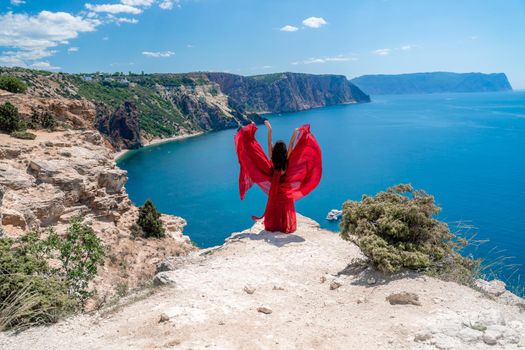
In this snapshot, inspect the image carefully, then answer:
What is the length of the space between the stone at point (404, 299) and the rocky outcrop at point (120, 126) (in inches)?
3606

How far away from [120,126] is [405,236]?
3716 inches

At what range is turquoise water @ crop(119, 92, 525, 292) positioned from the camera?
135 feet

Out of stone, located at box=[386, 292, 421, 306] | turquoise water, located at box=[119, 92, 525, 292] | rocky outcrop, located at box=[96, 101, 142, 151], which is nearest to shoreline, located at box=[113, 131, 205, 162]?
rocky outcrop, located at box=[96, 101, 142, 151]

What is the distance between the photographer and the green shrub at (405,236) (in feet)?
26.2

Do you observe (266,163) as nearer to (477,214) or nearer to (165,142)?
(477,214)

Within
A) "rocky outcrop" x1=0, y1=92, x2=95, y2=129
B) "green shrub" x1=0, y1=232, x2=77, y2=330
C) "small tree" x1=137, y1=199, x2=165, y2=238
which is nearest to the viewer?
"green shrub" x1=0, y1=232, x2=77, y2=330

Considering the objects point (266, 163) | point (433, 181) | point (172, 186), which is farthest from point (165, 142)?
point (266, 163)

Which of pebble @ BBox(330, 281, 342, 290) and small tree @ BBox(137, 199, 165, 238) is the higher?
pebble @ BBox(330, 281, 342, 290)

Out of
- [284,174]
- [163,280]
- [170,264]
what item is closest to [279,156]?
[284,174]

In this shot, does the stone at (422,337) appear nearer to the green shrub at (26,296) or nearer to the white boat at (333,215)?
the green shrub at (26,296)

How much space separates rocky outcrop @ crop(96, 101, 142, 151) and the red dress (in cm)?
8479

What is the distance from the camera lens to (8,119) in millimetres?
17578

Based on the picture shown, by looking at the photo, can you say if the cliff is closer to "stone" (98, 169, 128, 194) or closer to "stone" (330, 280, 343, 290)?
"stone" (98, 169, 128, 194)

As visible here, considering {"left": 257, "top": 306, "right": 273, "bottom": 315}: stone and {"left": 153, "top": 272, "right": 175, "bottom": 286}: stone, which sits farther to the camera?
{"left": 153, "top": 272, "right": 175, "bottom": 286}: stone
